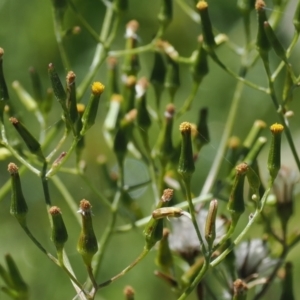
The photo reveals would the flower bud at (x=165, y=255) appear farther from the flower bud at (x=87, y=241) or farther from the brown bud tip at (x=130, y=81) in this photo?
the brown bud tip at (x=130, y=81)

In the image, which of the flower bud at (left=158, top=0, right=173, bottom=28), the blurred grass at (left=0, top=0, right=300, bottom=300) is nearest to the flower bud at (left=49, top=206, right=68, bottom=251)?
the flower bud at (left=158, top=0, right=173, bottom=28)

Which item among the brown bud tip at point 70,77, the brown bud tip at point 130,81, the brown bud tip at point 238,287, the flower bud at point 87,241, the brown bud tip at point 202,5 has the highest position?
the brown bud tip at point 202,5

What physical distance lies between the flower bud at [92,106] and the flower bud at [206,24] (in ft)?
0.82

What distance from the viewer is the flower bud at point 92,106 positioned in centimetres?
114

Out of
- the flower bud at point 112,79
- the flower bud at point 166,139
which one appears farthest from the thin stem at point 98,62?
the flower bud at point 166,139

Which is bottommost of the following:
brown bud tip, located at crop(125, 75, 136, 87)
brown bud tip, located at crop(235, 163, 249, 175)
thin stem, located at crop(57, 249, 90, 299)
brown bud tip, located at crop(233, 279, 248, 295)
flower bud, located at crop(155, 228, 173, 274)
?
flower bud, located at crop(155, 228, 173, 274)

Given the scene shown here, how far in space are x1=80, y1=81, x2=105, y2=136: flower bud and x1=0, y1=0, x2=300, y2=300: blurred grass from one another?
114 centimetres

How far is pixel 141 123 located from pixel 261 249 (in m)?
0.31

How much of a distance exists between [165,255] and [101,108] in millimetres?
1476

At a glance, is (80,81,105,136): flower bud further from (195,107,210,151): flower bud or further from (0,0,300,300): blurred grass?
(0,0,300,300): blurred grass

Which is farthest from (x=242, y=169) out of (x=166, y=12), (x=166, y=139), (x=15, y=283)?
(x=166, y=12)

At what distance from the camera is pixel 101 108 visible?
8.97 ft

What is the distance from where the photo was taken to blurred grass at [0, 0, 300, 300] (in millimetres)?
2400

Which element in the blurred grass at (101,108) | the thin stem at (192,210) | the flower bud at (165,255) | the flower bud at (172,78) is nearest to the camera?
the thin stem at (192,210)
